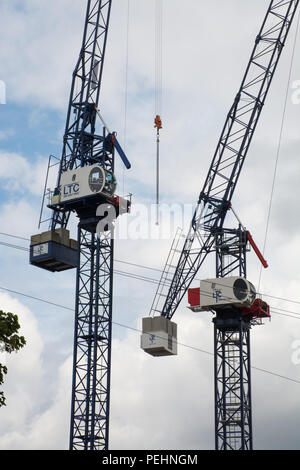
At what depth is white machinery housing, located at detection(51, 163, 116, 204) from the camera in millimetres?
94812

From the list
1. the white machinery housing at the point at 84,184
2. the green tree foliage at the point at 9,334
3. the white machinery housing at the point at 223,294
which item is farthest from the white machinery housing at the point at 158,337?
the green tree foliage at the point at 9,334

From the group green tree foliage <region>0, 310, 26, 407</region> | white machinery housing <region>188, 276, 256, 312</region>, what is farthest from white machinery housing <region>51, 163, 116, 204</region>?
green tree foliage <region>0, 310, 26, 407</region>

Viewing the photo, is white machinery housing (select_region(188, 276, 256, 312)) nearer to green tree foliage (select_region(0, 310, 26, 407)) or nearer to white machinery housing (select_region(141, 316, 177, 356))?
white machinery housing (select_region(141, 316, 177, 356))

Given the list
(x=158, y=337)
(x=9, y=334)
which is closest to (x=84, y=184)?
(x=158, y=337)

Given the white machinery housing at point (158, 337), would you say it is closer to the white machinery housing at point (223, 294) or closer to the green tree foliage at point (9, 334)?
the white machinery housing at point (223, 294)

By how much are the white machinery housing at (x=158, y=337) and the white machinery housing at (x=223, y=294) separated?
3797 mm

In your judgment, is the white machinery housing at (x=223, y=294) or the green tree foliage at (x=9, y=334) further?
the white machinery housing at (x=223, y=294)

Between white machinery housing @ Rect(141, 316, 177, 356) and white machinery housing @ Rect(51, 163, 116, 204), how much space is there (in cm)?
1587

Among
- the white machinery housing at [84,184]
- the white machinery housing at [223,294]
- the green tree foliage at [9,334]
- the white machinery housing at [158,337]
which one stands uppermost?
the white machinery housing at [84,184]

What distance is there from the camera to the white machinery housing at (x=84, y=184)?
94.8 m

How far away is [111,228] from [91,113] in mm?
15127

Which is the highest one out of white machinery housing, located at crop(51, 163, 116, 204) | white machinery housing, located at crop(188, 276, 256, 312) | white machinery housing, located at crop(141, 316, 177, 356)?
white machinery housing, located at crop(51, 163, 116, 204)

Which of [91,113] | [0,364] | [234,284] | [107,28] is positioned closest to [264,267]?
[234,284]
